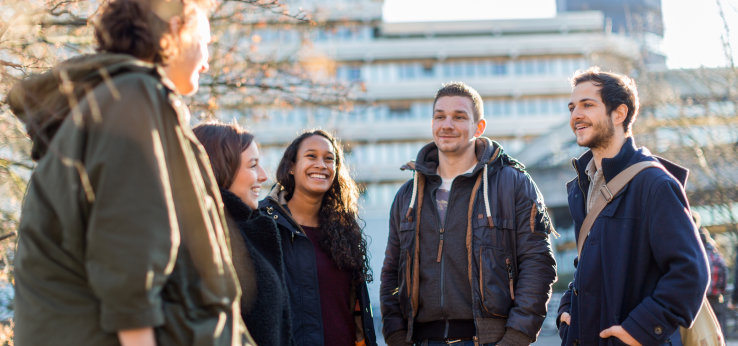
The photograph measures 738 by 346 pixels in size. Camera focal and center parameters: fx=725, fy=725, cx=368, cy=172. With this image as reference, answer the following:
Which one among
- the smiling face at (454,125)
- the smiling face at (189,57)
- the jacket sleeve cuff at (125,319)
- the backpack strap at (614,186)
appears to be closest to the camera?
the jacket sleeve cuff at (125,319)

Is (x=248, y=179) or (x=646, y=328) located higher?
(x=248, y=179)

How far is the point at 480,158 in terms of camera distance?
4781mm

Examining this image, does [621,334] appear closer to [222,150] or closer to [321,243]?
[321,243]

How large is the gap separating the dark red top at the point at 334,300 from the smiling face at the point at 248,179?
0.89 meters

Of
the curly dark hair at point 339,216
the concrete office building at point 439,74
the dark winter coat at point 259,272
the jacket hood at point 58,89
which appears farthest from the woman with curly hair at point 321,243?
the concrete office building at point 439,74

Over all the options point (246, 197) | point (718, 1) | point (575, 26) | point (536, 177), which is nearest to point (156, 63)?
point (246, 197)

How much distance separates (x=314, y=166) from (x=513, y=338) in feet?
5.64

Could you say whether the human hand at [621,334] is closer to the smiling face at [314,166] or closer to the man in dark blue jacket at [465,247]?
the man in dark blue jacket at [465,247]

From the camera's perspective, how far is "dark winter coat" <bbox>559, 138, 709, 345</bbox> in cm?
361

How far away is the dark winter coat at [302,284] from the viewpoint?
4320 mm

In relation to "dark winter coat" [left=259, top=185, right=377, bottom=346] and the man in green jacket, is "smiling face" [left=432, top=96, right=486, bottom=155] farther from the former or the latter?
the man in green jacket

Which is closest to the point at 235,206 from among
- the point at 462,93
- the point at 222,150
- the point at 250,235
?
the point at 250,235

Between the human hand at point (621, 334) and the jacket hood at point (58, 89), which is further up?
the jacket hood at point (58, 89)

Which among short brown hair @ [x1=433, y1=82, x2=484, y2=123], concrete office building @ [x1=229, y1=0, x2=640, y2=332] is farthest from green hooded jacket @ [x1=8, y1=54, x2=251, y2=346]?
concrete office building @ [x1=229, y1=0, x2=640, y2=332]
